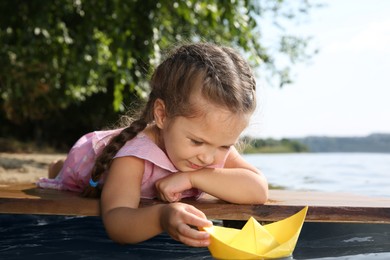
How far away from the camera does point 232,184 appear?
2.61 meters

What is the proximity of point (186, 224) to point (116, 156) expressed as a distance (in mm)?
753

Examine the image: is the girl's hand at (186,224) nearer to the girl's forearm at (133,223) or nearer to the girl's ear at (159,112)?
the girl's forearm at (133,223)

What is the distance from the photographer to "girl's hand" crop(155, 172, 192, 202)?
254 centimetres

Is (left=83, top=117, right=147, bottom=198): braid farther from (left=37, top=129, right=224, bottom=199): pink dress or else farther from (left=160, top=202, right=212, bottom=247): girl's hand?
(left=160, top=202, right=212, bottom=247): girl's hand

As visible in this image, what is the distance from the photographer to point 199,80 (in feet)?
8.05

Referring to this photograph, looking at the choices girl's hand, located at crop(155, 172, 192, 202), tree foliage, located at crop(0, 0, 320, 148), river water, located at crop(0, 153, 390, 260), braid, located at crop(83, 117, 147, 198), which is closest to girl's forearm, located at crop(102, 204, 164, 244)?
river water, located at crop(0, 153, 390, 260)

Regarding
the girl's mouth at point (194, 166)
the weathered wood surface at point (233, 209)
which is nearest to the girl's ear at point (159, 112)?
the girl's mouth at point (194, 166)

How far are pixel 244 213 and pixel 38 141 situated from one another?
58.2ft

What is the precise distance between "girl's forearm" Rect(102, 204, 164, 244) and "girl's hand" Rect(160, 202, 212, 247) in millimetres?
151

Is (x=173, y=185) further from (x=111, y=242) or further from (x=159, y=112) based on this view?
(x=111, y=242)

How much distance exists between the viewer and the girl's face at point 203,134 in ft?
7.72

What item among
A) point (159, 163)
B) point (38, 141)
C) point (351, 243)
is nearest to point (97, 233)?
point (159, 163)

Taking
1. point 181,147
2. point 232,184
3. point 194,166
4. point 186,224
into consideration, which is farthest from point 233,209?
point 186,224

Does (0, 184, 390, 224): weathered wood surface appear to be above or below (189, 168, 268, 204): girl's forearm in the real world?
below
